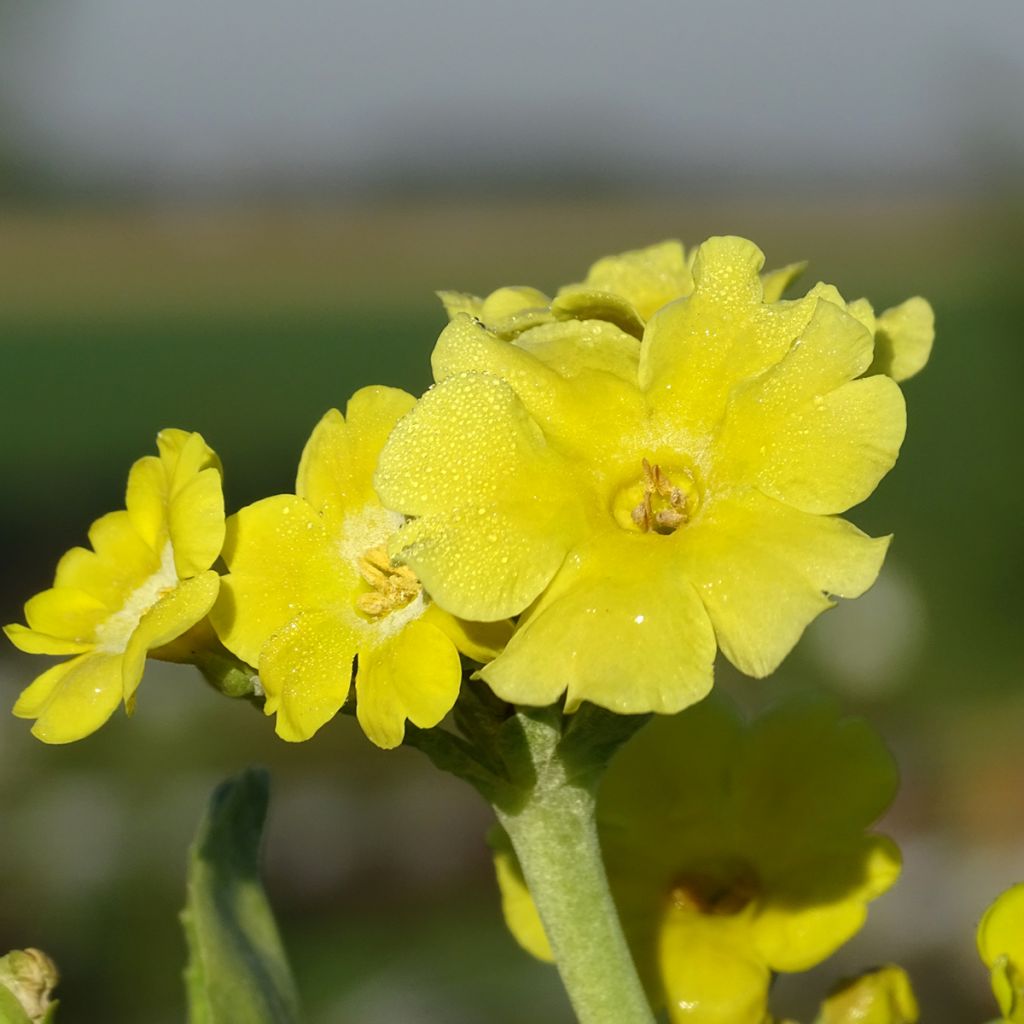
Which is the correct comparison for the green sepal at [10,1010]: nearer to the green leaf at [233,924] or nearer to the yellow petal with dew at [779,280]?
the green leaf at [233,924]

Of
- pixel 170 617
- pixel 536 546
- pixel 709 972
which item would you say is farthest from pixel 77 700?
pixel 709 972

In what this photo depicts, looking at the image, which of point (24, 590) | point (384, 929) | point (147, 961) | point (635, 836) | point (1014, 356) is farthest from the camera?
point (24, 590)

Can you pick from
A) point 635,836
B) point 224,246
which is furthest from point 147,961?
point 224,246

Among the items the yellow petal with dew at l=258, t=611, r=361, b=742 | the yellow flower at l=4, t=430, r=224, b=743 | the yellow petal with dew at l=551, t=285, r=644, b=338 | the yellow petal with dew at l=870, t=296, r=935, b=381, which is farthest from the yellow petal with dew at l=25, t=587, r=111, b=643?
the yellow petal with dew at l=870, t=296, r=935, b=381

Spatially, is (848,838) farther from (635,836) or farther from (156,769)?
(156,769)

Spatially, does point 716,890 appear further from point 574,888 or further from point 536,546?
point 536,546

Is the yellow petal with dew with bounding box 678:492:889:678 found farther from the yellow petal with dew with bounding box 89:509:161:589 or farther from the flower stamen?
the yellow petal with dew with bounding box 89:509:161:589

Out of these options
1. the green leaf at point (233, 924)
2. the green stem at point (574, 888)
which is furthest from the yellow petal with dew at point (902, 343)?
the green leaf at point (233, 924)

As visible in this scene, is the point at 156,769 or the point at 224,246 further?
the point at 224,246
